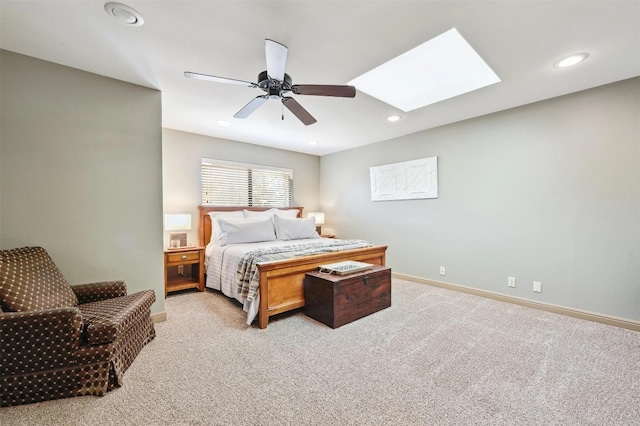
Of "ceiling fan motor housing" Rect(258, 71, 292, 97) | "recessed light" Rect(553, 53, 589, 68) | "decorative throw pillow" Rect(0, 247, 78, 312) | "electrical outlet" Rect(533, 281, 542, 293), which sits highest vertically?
Answer: "recessed light" Rect(553, 53, 589, 68)

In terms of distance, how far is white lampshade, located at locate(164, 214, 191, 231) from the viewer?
374 centimetres

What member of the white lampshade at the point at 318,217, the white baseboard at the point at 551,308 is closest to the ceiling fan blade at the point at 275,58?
the white baseboard at the point at 551,308

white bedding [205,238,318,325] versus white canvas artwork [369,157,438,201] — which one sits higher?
white canvas artwork [369,157,438,201]

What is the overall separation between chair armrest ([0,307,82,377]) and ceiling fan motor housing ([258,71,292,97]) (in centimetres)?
199

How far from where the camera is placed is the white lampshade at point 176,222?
147 inches

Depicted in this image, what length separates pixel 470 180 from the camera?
3.70 meters

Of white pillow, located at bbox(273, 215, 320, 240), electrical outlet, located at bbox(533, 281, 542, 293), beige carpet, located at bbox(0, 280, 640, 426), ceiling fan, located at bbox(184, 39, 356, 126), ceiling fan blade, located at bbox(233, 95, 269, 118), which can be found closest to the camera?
beige carpet, located at bbox(0, 280, 640, 426)

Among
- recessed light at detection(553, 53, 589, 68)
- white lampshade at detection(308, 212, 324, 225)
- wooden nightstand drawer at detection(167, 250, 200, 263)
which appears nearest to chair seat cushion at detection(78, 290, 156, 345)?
wooden nightstand drawer at detection(167, 250, 200, 263)

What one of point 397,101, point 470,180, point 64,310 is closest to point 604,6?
point 397,101

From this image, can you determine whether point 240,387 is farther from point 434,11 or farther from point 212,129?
point 212,129

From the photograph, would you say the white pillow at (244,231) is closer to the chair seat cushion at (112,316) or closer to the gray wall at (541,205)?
the chair seat cushion at (112,316)

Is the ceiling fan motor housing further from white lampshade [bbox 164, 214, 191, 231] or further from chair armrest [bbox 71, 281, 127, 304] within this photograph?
white lampshade [bbox 164, 214, 191, 231]

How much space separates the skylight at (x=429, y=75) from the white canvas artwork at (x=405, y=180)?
117 centimetres

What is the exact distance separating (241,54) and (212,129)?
2.23 m
